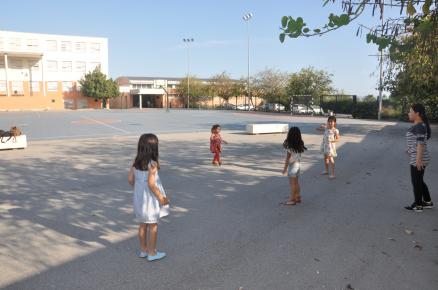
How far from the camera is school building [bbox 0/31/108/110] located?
198ft

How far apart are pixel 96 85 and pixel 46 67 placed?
854cm

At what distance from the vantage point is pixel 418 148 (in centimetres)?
597

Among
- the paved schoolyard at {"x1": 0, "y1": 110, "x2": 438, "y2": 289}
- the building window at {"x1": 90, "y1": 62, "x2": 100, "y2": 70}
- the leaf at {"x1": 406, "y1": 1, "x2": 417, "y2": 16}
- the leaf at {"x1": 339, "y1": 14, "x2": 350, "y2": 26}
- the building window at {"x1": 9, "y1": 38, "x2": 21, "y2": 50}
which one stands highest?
the building window at {"x1": 9, "y1": 38, "x2": 21, "y2": 50}

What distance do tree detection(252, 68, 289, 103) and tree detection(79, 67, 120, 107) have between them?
24406mm

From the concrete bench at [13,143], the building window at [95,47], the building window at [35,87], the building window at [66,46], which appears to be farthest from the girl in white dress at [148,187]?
the building window at [95,47]

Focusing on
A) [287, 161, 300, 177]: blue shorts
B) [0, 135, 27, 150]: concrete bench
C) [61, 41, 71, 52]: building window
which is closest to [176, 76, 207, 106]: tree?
[61, 41, 71, 52]: building window

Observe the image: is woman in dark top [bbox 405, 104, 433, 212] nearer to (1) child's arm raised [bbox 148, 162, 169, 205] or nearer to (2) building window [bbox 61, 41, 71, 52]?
(1) child's arm raised [bbox 148, 162, 169, 205]

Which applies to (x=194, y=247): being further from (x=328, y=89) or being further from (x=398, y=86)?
(x=328, y=89)

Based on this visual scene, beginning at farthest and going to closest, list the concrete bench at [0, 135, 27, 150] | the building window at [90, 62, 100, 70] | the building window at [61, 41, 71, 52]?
the building window at [90, 62, 100, 70]
the building window at [61, 41, 71, 52]
the concrete bench at [0, 135, 27, 150]

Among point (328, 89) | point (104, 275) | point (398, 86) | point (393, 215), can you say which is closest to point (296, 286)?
point (104, 275)

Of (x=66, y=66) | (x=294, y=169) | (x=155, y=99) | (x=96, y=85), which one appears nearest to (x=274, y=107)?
(x=96, y=85)

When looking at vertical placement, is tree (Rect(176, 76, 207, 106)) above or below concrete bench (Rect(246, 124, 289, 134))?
above

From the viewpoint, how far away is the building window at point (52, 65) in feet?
213

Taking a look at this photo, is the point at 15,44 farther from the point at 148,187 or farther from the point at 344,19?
the point at 344,19
